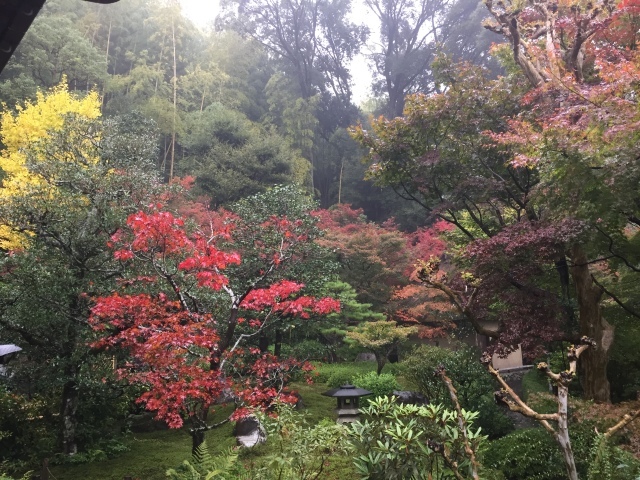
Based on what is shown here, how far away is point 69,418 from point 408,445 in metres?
6.21

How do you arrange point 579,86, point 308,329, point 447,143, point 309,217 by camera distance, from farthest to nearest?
1. point 308,329
2. point 309,217
3. point 447,143
4. point 579,86

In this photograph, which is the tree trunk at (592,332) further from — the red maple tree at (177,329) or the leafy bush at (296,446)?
the leafy bush at (296,446)

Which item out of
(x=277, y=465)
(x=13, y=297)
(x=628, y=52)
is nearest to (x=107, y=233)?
(x=13, y=297)

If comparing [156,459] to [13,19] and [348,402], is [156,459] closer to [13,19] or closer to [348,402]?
[348,402]

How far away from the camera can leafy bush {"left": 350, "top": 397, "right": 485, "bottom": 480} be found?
4.08 meters

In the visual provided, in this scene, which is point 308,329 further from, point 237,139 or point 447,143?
point 237,139

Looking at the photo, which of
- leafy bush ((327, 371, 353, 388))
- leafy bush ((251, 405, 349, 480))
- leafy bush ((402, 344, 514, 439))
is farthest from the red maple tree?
leafy bush ((327, 371, 353, 388))

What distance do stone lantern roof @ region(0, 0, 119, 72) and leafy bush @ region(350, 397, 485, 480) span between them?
405cm

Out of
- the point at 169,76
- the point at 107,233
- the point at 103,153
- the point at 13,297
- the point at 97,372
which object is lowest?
the point at 97,372

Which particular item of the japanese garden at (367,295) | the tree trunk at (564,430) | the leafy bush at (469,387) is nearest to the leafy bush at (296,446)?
the japanese garden at (367,295)

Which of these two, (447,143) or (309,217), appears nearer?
(447,143)

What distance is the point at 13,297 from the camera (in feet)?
23.8

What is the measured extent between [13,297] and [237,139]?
1491cm

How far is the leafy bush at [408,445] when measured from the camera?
408 centimetres
